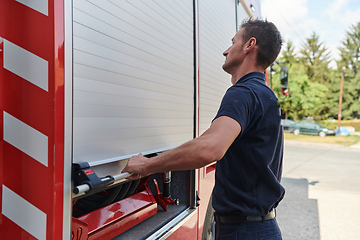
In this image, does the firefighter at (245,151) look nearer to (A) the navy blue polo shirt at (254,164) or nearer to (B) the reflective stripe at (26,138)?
(A) the navy blue polo shirt at (254,164)

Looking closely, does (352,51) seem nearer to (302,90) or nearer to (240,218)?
(302,90)

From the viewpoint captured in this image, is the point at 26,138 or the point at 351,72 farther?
the point at 351,72

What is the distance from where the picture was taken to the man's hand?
54.9 inches

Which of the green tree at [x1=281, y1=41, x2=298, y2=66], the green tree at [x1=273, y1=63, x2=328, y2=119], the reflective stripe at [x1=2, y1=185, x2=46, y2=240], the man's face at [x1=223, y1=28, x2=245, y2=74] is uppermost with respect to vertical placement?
the green tree at [x1=281, y1=41, x2=298, y2=66]

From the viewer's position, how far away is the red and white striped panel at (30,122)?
1.07 m

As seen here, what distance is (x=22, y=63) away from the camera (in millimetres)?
1104

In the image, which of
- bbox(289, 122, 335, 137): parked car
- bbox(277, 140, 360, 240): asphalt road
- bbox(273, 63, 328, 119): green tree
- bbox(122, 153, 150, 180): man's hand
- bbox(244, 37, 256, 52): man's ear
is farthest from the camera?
bbox(273, 63, 328, 119): green tree

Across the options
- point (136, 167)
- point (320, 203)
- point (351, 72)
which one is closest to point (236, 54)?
point (136, 167)

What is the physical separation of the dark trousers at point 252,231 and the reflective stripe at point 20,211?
3.19 feet

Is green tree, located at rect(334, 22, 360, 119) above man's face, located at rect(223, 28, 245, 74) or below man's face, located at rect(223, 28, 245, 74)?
above

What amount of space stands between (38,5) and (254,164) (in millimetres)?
1180

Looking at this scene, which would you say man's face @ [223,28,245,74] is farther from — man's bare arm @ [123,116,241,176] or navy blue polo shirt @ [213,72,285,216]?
man's bare arm @ [123,116,241,176]

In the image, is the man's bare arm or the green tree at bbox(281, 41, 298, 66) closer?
the man's bare arm

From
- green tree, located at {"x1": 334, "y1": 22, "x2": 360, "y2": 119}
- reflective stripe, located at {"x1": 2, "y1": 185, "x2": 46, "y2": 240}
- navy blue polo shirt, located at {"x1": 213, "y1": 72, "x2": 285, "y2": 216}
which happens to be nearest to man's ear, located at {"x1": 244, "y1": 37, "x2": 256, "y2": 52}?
navy blue polo shirt, located at {"x1": 213, "y1": 72, "x2": 285, "y2": 216}
